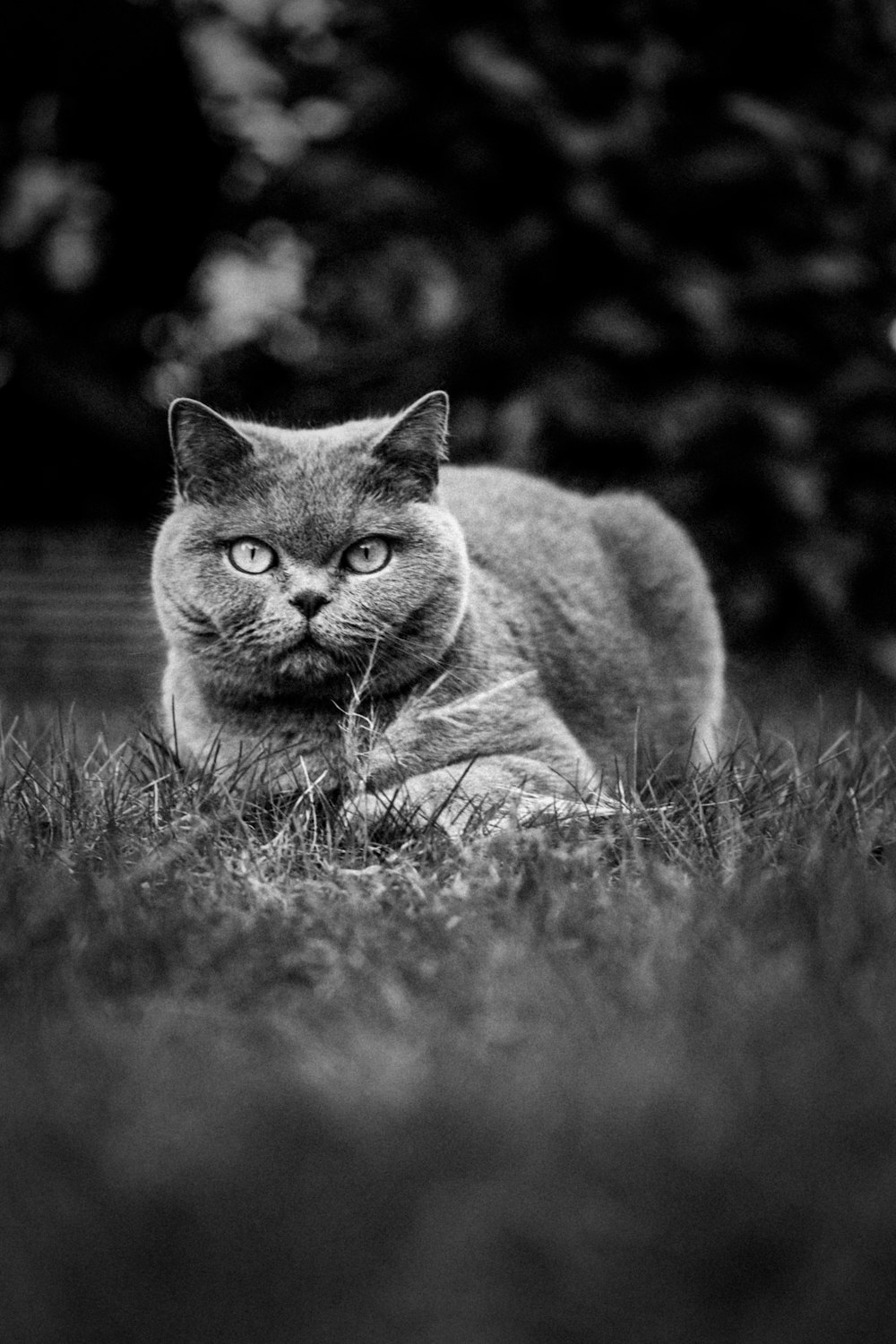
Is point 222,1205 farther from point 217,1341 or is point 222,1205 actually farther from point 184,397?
point 184,397

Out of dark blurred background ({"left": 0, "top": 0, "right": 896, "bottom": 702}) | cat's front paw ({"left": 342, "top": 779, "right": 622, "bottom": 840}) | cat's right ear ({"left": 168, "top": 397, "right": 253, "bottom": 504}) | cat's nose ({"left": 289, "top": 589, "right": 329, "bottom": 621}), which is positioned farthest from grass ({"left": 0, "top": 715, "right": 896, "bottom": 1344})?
dark blurred background ({"left": 0, "top": 0, "right": 896, "bottom": 702})

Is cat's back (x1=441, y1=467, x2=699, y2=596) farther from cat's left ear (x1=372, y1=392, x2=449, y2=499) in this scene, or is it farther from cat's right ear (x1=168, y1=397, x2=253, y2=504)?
cat's right ear (x1=168, y1=397, x2=253, y2=504)

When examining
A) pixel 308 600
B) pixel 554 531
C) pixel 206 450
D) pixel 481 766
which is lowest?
pixel 481 766

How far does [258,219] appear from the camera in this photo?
20.7 ft

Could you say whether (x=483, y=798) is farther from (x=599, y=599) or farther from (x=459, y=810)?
(x=599, y=599)

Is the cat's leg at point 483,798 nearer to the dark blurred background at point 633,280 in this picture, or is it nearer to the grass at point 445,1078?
the grass at point 445,1078

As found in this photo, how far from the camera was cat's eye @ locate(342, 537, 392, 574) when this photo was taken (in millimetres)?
2189

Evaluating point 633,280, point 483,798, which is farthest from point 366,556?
point 633,280

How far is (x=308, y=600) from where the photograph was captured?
2098mm

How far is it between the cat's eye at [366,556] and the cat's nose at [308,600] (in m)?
0.11

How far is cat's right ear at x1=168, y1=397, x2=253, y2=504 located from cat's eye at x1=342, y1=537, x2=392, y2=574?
0.22 metres

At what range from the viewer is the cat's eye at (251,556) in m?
2.17

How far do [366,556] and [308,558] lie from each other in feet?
0.32

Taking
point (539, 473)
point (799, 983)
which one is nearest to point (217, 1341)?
point (799, 983)
